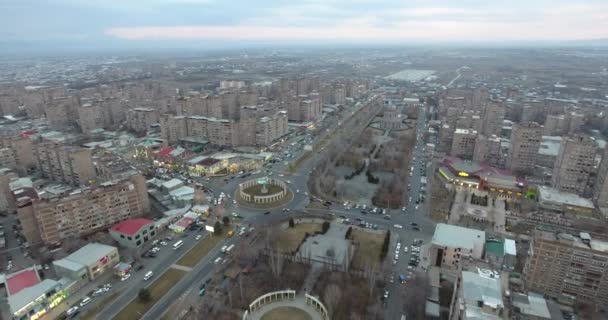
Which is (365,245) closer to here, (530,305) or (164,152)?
(530,305)

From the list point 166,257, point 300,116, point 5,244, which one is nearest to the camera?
point 166,257

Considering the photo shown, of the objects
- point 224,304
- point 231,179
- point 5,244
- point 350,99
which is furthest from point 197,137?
point 350,99

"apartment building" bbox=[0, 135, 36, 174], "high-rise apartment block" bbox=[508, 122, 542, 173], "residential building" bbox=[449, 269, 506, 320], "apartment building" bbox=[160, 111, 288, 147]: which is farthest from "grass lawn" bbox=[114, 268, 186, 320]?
"high-rise apartment block" bbox=[508, 122, 542, 173]

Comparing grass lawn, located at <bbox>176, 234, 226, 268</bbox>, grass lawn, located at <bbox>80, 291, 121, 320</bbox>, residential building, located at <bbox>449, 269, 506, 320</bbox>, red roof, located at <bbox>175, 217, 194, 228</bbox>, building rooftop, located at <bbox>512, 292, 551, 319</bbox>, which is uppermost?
residential building, located at <bbox>449, 269, 506, 320</bbox>

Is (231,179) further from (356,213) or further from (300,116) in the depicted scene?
(300,116)

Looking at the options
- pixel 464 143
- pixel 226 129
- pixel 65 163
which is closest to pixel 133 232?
pixel 65 163

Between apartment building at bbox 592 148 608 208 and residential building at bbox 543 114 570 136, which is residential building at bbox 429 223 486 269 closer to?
apartment building at bbox 592 148 608 208

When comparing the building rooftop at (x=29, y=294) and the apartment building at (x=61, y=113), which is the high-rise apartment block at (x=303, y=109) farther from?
the building rooftop at (x=29, y=294)
